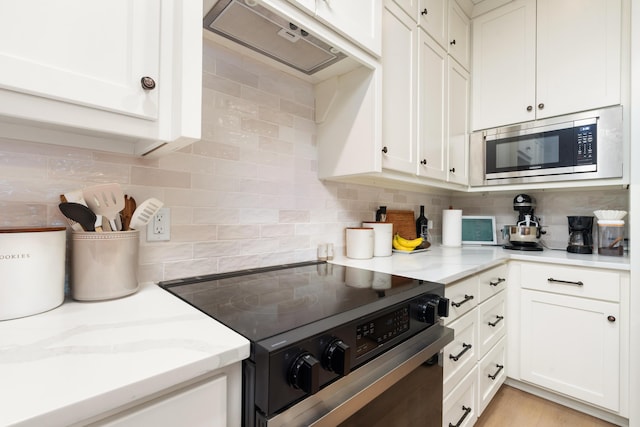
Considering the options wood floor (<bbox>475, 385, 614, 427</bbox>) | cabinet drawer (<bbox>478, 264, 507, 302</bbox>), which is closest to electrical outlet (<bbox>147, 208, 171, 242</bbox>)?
cabinet drawer (<bbox>478, 264, 507, 302</bbox>)

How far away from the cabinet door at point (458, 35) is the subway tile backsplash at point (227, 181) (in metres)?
1.20

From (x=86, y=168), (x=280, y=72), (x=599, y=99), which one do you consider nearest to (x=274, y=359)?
(x=86, y=168)

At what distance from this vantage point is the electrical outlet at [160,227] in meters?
1.01

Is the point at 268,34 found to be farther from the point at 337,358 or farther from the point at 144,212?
the point at 337,358

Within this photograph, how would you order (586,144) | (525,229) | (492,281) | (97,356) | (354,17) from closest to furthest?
(97,356), (354,17), (492,281), (586,144), (525,229)

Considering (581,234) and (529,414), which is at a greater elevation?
(581,234)

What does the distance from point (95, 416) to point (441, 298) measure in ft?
3.21

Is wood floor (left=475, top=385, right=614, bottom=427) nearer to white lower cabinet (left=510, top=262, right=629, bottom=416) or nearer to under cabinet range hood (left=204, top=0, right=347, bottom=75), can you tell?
white lower cabinet (left=510, top=262, right=629, bottom=416)

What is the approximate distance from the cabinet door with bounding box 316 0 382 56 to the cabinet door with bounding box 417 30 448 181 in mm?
500

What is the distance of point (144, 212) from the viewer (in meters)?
0.86

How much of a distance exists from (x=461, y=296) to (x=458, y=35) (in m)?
1.85

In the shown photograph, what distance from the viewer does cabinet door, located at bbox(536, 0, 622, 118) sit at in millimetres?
1716

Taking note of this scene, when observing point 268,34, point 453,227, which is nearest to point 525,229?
point 453,227

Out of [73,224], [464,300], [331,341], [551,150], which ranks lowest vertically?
[464,300]
